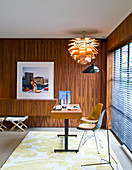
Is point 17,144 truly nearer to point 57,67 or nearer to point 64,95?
point 64,95

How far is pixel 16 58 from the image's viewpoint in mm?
5480

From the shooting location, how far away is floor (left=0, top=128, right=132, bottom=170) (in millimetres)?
3261

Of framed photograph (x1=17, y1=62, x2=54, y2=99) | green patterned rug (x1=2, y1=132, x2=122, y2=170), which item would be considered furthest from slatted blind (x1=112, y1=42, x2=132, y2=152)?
framed photograph (x1=17, y1=62, x2=54, y2=99)

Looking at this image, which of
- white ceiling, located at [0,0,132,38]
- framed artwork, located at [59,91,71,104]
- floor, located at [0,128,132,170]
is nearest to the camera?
white ceiling, located at [0,0,132,38]

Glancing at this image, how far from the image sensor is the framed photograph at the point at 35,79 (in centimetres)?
544

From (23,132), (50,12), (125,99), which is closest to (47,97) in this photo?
(23,132)

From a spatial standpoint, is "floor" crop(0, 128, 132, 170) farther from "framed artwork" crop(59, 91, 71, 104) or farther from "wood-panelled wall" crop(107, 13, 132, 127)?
"wood-panelled wall" crop(107, 13, 132, 127)

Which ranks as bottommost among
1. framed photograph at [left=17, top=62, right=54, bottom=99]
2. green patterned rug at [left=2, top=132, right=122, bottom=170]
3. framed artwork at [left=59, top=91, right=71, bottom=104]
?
green patterned rug at [left=2, top=132, right=122, bottom=170]

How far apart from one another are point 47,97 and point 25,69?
105 centimetres

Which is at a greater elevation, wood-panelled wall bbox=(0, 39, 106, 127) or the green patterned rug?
wood-panelled wall bbox=(0, 39, 106, 127)

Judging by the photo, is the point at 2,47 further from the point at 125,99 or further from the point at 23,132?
the point at 125,99

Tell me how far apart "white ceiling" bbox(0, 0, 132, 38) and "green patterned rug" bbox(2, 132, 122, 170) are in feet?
8.67

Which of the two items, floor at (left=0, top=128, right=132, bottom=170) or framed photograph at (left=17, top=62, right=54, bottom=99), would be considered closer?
floor at (left=0, top=128, right=132, bottom=170)

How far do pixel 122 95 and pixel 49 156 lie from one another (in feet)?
6.87
